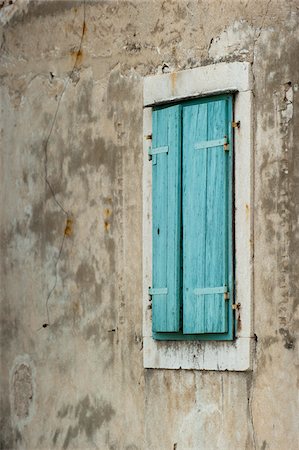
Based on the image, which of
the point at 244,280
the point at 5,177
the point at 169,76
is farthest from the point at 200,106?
the point at 5,177

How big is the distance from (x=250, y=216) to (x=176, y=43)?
4.40 feet

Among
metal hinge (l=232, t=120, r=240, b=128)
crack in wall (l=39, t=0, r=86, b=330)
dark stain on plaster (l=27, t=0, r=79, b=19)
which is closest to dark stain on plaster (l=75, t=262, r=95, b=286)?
crack in wall (l=39, t=0, r=86, b=330)

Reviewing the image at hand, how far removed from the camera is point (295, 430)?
923 cm

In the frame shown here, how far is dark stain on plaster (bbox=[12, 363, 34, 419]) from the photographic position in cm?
1098

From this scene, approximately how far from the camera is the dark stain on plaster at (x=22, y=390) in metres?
11.0

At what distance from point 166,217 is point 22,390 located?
1.85m

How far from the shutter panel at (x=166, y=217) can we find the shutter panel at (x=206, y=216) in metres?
0.06

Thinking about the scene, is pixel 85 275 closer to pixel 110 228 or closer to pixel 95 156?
pixel 110 228

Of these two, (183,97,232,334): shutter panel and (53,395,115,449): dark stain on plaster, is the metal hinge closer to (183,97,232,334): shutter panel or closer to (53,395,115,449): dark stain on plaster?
(183,97,232,334): shutter panel

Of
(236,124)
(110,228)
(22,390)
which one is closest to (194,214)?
(236,124)

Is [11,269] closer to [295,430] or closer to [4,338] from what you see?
[4,338]

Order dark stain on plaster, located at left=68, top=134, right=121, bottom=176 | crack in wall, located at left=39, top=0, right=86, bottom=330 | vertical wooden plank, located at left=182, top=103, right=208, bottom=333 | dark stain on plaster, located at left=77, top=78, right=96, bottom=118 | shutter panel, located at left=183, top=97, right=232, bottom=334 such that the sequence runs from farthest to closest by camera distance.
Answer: crack in wall, located at left=39, top=0, right=86, bottom=330 → dark stain on plaster, located at left=77, top=78, right=96, bottom=118 → dark stain on plaster, located at left=68, top=134, right=121, bottom=176 → vertical wooden plank, located at left=182, top=103, right=208, bottom=333 → shutter panel, located at left=183, top=97, right=232, bottom=334

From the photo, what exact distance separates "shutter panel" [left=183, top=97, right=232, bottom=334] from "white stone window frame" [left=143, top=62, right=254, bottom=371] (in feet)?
0.22

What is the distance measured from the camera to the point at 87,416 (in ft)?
34.5
